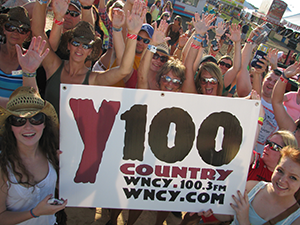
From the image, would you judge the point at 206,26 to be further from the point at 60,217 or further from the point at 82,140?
the point at 60,217

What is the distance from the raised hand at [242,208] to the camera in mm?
1796

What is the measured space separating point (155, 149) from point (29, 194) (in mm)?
1029

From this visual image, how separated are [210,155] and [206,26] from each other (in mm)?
1570

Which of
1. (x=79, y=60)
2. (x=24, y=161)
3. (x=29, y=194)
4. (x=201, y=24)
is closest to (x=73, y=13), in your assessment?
(x=79, y=60)

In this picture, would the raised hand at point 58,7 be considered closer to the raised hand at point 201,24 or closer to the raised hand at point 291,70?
the raised hand at point 201,24

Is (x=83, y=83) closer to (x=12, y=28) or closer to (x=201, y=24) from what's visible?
(x=12, y=28)

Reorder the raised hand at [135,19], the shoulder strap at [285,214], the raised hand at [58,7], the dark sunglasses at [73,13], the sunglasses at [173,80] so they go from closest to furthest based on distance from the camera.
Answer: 1. the shoulder strap at [285,214]
2. the raised hand at [135,19]
3. the raised hand at [58,7]
4. the sunglasses at [173,80]
5. the dark sunglasses at [73,13]

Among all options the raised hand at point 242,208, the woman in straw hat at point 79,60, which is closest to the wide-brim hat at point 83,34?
the woman in straw hat at point 79,60

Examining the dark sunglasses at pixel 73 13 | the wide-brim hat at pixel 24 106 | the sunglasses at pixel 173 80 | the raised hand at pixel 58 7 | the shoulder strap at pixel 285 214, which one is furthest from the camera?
the dark sunglasses at pixel 73 13

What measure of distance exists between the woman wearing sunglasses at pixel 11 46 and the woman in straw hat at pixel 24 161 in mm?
780

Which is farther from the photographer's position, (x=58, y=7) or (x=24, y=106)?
(x=58, y=7)

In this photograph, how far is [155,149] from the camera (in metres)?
1.88

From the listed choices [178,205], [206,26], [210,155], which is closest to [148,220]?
[178,205]

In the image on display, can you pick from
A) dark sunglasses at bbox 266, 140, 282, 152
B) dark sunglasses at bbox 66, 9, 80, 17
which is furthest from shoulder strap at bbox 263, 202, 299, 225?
dark sunglasses at bbox 66, 9, 80, 17
